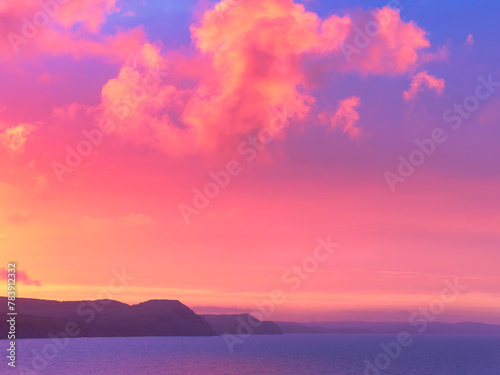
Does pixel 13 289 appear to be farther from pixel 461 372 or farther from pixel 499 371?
pixel 499 371

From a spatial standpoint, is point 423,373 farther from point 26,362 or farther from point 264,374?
point 26,362

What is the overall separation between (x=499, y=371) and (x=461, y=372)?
15976mm

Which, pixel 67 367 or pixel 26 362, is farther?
pixel 26 362

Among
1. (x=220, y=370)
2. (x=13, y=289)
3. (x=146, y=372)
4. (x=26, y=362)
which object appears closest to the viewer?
(x=13, y=289)

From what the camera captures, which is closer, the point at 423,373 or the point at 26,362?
the point at 423,373

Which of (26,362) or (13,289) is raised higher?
(13,289)

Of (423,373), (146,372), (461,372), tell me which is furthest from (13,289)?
(461,372)

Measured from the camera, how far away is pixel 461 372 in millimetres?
184250

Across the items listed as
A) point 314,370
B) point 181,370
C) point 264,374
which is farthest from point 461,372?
point 181,370

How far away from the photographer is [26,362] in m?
190

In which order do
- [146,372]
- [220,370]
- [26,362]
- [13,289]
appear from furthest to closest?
[26,362] → [220,370] → [146,372] → [13,289]

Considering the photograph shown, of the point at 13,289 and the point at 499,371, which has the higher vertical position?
the point at 13,289

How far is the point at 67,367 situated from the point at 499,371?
137159 mm

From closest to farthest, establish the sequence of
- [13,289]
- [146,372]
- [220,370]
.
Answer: [13,289], [146,372], [220,370]
